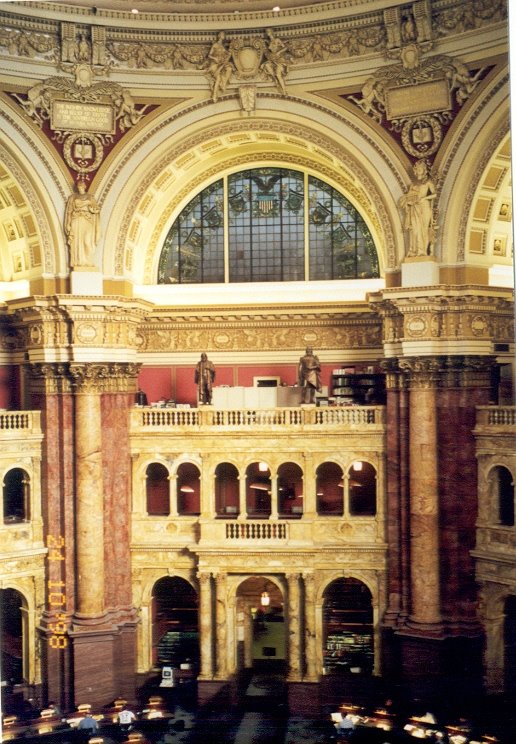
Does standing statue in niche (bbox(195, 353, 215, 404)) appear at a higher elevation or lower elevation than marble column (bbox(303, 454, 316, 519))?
higher

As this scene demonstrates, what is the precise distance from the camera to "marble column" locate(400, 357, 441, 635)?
2333cm

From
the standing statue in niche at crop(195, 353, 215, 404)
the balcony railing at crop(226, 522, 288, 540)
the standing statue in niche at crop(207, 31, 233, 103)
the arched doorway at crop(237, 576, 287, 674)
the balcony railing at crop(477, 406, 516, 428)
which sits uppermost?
the standing statue in niche at crop(207, 31, 233, 103)

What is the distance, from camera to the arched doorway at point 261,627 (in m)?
25.5

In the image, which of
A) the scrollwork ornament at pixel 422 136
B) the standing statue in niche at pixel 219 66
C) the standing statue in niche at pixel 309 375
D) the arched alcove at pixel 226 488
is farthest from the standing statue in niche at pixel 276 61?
the arched alcove at pixel 226 488

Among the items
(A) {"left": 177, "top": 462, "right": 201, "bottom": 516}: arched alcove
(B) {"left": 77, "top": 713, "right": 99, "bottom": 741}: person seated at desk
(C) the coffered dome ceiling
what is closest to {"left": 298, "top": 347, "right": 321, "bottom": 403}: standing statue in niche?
(A) {"left": 177, "top": 462, "right": 201, "bottom": 516}: arched alcove

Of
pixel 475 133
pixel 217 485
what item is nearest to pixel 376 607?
pixel 217 485

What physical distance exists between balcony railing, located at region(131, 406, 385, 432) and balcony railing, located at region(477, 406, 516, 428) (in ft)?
8.37

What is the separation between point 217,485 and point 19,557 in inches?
222

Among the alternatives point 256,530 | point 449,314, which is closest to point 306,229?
point 449,314

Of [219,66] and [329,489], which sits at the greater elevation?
[219,66]

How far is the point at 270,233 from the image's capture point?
27.3 metres

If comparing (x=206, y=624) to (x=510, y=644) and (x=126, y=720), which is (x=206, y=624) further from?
(x=510, y=644)

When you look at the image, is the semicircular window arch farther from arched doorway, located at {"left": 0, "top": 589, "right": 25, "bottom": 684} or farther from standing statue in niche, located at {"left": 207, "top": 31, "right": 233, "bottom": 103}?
arched doorway, located at {"left": 0, "top": 589, "right": 25, "bottom": 684}

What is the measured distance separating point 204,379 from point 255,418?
5.51ft
